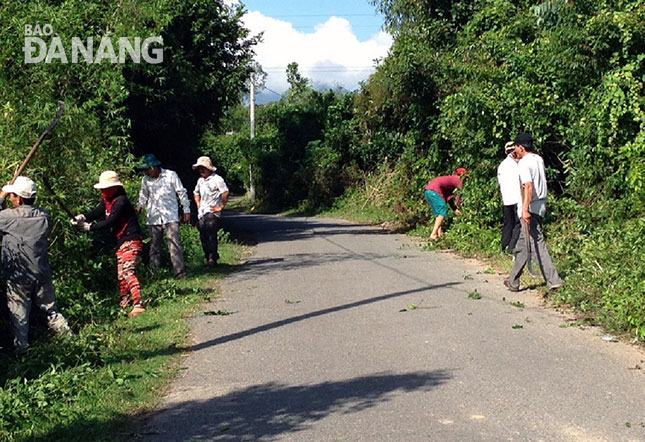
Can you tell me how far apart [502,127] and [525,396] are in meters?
9.19

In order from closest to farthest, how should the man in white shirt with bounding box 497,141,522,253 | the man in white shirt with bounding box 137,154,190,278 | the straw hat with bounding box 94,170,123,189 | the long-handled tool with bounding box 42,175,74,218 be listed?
1. the long-handled tool with bounding box 42,175,74,218
2. the straw hat with bounding box 94,170,123,189
3. the man in white shirt with bounding box 497,141,522,253
4. the man in white shirt with bounding box 137,154,190,278

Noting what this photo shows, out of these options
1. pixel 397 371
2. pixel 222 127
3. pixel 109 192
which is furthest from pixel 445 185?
pixel 397 371

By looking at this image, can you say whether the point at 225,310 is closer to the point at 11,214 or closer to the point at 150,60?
the point at 11,214

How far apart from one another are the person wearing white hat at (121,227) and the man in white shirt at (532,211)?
15.4 ft

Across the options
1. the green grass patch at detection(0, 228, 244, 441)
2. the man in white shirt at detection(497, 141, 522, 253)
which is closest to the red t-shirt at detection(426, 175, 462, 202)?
the man in white shirt at detection(497, 141, 522, 253)

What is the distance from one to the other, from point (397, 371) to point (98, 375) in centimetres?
251

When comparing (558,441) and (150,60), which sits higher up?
(150,60)

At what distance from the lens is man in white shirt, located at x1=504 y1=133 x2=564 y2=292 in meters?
10.1

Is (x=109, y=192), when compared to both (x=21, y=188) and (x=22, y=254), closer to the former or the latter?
(x=21, y=188)

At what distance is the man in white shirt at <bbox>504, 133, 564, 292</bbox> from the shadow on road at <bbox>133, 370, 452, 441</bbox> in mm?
3639

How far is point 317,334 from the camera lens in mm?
8617

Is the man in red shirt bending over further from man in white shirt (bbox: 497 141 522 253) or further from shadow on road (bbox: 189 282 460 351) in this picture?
shadow on road (bbox: 189 282 460 351)

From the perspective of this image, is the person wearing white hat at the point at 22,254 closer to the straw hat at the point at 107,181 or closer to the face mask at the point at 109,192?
the straw hat at the point at 107,181

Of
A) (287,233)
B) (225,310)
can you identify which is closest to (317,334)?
(225,310)
